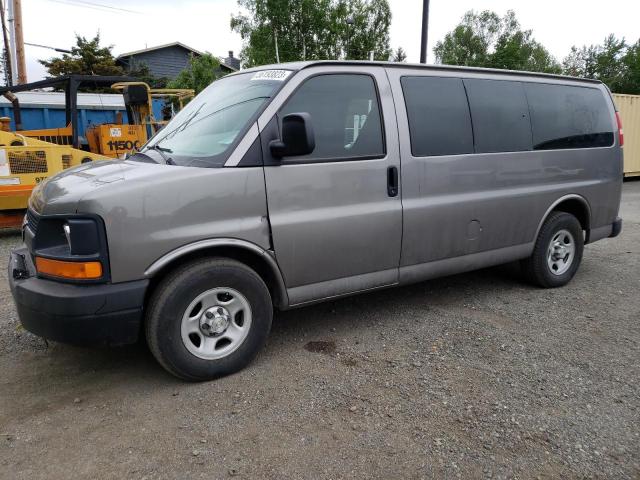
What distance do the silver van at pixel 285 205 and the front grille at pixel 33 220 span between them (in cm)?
3

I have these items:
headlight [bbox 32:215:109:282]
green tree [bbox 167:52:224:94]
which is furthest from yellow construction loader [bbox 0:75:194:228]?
green tree [bbox 167:52:224:94]

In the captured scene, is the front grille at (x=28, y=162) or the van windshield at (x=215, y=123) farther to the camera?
the front grille at (x=28, y=162)

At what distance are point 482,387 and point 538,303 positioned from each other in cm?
187

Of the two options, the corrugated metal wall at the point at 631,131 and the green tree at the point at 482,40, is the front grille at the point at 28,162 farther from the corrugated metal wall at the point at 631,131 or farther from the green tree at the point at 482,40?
A: the green tree at the point at 482,40

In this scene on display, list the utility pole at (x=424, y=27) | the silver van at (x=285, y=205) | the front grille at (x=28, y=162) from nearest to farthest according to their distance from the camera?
the silver van at (x=285, y=205) < the front grille at (x=28, y=162) < the utility pole at (x=424, y=27)

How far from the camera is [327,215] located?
3459 mm

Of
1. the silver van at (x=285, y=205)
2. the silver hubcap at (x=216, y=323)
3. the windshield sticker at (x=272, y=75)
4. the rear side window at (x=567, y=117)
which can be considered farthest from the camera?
the rear side window at (x=567, y=117)

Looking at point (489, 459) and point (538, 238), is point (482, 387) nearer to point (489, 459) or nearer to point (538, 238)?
point (489, 459)

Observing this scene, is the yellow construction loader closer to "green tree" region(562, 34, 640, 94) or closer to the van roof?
the van roof

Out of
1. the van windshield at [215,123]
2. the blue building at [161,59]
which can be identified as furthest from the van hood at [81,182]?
the blue building at [161,59]

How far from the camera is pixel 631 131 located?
1641cm

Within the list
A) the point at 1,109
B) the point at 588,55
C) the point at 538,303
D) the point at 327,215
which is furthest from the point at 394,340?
the point at 588,55

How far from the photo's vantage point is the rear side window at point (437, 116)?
152 inches

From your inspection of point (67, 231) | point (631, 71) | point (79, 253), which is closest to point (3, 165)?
point (67, 231)
